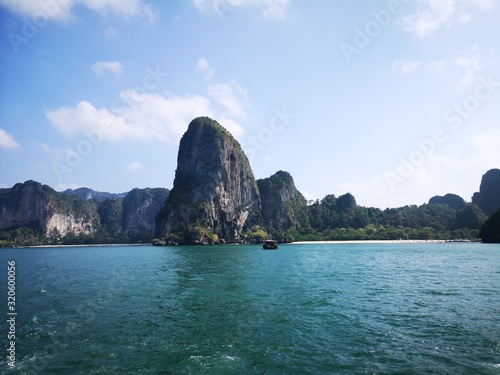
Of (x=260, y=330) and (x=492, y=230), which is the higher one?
(x=492, y=230)

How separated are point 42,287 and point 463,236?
763 ft

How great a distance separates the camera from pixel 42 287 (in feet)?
119

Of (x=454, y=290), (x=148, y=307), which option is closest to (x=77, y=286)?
(x=148, y=307)

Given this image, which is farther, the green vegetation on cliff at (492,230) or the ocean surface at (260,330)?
the green vegetation on cliff at (492,230)

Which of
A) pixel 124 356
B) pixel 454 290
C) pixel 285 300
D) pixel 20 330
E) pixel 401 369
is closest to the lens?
pixel 401 369

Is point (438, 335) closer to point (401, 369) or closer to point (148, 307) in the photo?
point (401, 369)

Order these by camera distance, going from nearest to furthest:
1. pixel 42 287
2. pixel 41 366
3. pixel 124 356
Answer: pixel 41 366 < pixel 124 356 < pixel 42 287

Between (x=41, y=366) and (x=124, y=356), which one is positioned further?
(x=124, y=356)

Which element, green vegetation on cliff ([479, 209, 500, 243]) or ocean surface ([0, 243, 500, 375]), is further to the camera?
green vegetation on cliff ([479, 209, 500, 243])

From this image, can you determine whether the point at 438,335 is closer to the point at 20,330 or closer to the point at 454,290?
A: the point at 454,290

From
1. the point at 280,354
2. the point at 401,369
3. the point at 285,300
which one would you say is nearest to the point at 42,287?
the point at 285,300

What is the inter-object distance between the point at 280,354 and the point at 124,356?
763cm

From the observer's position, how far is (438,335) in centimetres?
1686

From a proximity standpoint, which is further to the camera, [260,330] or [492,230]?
[492,230]
